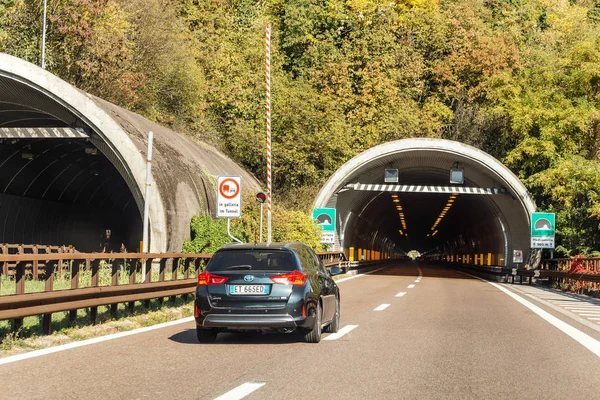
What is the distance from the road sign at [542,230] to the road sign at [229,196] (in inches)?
853

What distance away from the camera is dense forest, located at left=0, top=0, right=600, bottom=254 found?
4584cm

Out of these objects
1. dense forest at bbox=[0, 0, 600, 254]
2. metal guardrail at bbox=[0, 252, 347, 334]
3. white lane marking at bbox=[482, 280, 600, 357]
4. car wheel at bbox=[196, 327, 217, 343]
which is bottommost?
white lane marking at bbox=[482, 280, 600, 357]

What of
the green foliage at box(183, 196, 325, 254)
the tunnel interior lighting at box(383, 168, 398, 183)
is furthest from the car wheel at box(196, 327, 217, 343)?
the tunnel interior lighting at box(383, 168, 398, 183)

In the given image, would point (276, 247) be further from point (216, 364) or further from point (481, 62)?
point (481, 62)

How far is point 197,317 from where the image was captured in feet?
37.9

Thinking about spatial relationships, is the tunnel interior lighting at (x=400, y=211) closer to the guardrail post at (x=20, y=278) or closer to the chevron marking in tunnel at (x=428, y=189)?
the chevron marking in tunnel at (x=428, y=189)

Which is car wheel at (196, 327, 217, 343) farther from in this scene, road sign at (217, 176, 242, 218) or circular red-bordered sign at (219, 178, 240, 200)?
circular red-bordered sign at (219, 178, 240, 200)

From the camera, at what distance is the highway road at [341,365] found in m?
7.74

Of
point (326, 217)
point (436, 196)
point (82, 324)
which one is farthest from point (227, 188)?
point (436, 196)

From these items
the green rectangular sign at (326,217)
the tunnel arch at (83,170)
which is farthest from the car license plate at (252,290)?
the green rectangular sign at (326,217)

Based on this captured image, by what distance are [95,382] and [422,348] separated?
182 inches

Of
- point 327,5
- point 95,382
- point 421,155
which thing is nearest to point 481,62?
point 327,5

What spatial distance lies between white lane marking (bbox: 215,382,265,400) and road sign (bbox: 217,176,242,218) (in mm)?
12427

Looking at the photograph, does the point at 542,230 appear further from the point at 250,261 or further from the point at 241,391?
the point at 241,391
